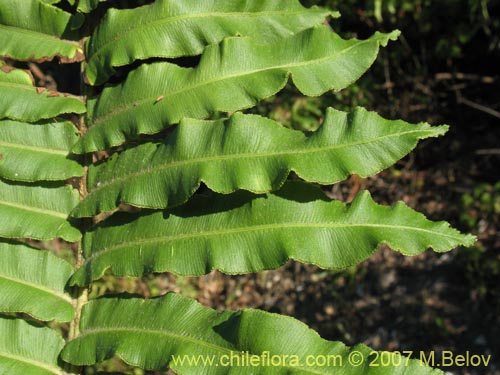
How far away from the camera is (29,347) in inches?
64.3

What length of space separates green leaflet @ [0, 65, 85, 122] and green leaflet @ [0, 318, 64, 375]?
611 mm

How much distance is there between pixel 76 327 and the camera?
1686mm

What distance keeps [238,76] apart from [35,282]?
860 millimetres

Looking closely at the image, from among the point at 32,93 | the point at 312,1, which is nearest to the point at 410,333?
the point at 312,1

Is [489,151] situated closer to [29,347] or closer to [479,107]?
[479,107]

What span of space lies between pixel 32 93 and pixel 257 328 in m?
0.99

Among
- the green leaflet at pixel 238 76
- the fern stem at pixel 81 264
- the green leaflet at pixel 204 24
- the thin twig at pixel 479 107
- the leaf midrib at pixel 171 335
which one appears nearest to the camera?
the leaf midrib at pixel 171 335

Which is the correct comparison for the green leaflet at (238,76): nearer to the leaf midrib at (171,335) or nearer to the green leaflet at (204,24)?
the green leaflet at (204,24)

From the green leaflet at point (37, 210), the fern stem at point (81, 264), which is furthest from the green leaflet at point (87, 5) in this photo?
the green leaflet at point (37, 210)

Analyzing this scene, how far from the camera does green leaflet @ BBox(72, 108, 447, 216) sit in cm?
134

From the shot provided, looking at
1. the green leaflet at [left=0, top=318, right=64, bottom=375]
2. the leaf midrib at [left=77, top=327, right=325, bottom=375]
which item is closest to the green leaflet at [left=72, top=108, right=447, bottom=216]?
the leaf midrib at [left=77, top=327, right=325, bottom=375]

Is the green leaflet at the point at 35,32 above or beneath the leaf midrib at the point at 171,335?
above

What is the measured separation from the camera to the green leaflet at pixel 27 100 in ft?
5.48

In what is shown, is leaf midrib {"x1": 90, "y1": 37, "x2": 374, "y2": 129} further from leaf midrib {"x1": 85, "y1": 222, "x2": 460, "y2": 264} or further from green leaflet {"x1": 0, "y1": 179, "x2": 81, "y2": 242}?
leaf midrib {"x1": 85, "y1": 222, "x2": 460, "y2": 264}
